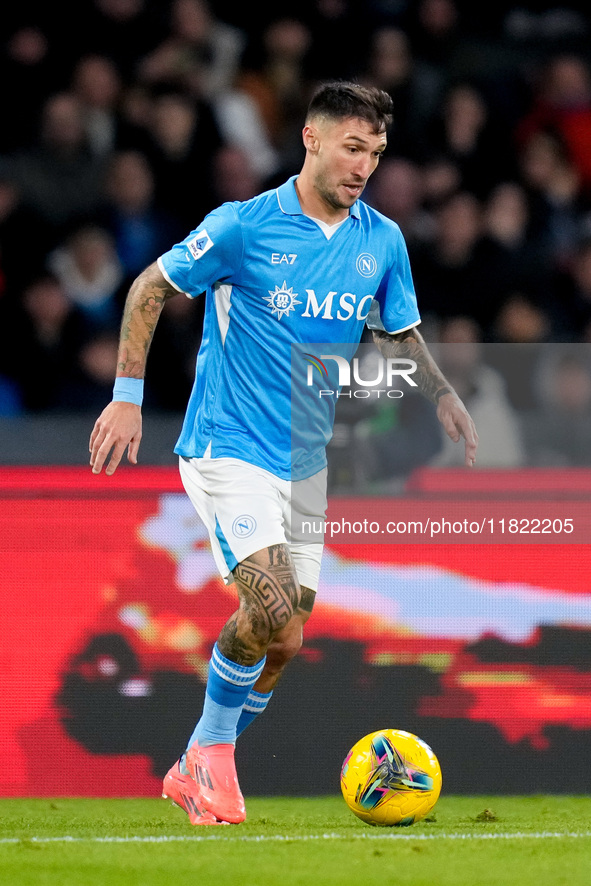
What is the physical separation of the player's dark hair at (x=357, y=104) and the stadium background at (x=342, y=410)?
1413mm

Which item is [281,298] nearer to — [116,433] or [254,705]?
[116,433]

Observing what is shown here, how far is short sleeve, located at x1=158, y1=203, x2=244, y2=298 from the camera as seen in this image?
391 cm

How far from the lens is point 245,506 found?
12.8ft

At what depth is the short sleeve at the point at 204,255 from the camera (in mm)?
3908

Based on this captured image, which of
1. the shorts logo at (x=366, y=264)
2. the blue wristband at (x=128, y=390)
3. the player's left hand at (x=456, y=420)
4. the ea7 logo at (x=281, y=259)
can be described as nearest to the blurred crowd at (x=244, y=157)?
the player's left hand at (x=456, y=420)

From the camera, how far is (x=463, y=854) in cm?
339

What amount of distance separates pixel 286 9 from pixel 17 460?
3748 millimetres

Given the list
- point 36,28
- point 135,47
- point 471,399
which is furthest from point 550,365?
point 36,28

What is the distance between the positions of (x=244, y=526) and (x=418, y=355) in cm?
98

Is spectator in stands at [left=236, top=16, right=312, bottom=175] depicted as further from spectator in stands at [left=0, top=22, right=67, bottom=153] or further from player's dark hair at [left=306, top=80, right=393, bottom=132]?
player's dark hair at [left=306, top=80, right=393, bottom=132]

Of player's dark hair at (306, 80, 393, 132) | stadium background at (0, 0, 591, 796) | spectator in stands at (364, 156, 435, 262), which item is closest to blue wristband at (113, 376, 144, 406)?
player's dark hair at (306, 80, 393, 132)

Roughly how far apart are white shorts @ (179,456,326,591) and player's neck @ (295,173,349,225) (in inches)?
34.1

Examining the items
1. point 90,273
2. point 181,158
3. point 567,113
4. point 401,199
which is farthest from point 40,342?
point 567,113

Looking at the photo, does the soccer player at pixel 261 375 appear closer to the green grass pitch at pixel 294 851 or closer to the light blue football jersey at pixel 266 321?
the light blue football jersey at pixel 266 321
